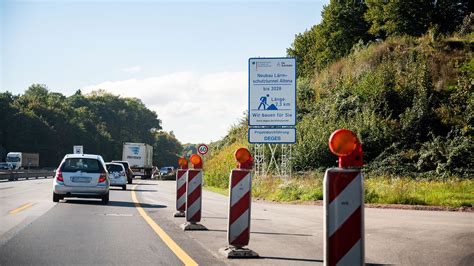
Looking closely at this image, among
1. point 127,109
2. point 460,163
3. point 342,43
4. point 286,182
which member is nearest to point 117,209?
point 286,182

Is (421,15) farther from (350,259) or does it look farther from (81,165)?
(350,259)

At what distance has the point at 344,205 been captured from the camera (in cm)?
517

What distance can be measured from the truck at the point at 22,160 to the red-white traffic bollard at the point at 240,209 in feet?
235

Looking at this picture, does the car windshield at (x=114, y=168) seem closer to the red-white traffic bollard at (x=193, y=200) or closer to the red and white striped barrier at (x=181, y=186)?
the red and white striped barrier at (x=181, y=186)

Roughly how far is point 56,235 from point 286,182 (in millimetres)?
17631

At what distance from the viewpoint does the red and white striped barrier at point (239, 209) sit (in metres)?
8.96

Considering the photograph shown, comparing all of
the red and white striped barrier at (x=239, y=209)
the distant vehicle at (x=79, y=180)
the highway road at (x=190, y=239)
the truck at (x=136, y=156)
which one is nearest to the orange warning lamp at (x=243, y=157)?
the red and white striped barrier at (x=239, y=209)

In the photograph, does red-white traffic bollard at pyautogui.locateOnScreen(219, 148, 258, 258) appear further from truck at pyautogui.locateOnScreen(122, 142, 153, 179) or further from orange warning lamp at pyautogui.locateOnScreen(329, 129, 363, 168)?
truck at pyautogui.locateOnScreen(122, 142, 153, 179)

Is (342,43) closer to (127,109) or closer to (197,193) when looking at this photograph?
(197,193)

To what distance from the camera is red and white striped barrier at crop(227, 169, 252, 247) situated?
8.96 m

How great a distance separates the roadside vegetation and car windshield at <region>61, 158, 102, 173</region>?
8.24 m

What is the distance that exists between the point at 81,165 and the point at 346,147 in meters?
16.8

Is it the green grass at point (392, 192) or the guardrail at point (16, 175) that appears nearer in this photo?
the green grass at point (392, 192)

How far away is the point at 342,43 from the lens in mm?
64750
